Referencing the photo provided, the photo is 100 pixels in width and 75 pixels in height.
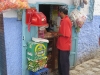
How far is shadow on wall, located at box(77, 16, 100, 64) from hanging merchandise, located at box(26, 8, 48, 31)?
2418 mm

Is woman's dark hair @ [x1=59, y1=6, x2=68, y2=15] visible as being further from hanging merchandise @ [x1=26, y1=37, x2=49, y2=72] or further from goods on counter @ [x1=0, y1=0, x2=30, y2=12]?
goods on counter @ [x1=0, y1=0, x2=30, y2=12]

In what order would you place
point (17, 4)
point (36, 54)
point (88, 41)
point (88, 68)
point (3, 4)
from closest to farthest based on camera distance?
point (3, 4) → point (17, 4) → point (36, 54) → point (88, 68) → point (88, 41)

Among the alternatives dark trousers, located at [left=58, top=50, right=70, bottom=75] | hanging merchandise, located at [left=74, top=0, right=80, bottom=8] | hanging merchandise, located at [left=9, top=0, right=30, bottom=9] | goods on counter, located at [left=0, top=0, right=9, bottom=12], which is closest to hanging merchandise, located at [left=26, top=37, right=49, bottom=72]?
dark trousers, located at [left=58, top=50, right=70, bottom=75]

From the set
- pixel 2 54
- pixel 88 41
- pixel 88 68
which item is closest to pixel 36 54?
pixel 2 54

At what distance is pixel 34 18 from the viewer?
14.2 ft

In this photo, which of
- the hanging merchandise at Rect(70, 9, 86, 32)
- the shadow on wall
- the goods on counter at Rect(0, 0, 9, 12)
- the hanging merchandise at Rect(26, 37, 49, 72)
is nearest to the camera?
the goods on counter at Rect(0, 0, 9, 12)

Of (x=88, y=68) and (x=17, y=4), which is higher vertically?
(x=17, y=4)

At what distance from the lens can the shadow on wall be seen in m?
6.58

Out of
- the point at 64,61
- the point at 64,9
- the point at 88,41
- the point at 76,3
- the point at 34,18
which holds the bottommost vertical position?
the point at 64,61

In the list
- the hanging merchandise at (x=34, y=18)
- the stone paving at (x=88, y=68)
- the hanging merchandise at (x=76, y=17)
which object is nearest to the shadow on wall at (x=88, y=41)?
the stone paving at (x=88, y=68)

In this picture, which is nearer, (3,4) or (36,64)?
(3,4)

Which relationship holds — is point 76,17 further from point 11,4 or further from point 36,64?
point 11,4

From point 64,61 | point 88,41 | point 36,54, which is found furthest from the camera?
point 88,41

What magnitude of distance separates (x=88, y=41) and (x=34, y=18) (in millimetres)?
3146
